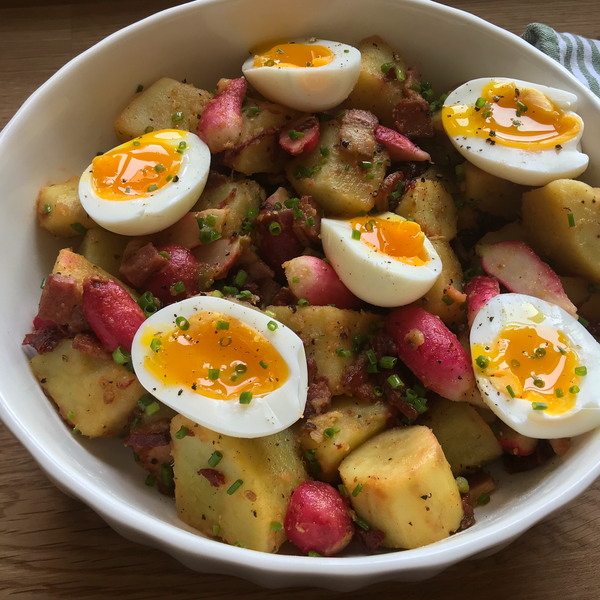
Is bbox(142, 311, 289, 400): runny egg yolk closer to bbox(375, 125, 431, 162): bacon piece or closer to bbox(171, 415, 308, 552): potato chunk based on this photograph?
bbox(171, 415, 308, 552): potato chunk

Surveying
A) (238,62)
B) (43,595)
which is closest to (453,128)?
(238,62)

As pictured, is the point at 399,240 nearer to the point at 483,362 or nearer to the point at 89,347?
the point at 483,362

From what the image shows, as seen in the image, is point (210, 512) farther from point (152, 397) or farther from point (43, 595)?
point (43, 595)

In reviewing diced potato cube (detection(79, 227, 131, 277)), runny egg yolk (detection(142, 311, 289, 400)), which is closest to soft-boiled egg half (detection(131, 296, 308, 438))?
runny egg yolk (detection(142, 311, 289, 400))

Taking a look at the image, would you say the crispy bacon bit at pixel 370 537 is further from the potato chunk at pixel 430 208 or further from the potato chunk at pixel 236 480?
the potato chunk at pixel 430 208

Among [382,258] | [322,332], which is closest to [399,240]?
[382,258]

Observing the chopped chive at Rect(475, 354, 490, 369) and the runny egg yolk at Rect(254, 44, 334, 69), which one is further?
the runny egg yolk at Rect(254, 44, 334, 69)

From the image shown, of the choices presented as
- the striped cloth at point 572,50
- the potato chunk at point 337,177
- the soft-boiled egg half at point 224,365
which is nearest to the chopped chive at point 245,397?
the soft-boiled egg half at point 224,365
